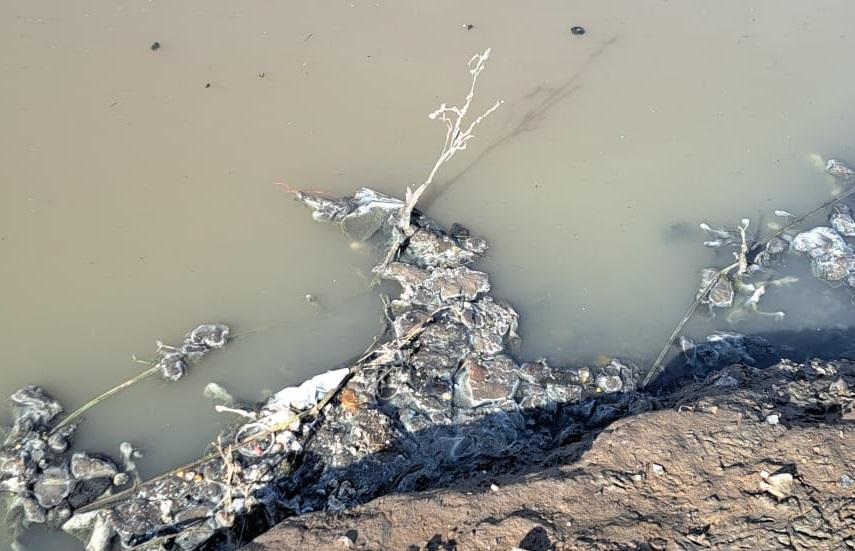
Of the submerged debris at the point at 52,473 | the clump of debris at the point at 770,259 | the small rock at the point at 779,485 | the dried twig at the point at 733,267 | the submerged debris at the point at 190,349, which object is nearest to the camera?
the small rock at the point at 779,485

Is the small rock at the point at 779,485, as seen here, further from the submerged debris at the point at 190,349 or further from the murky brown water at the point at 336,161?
the submerged debris at the point at 190,349

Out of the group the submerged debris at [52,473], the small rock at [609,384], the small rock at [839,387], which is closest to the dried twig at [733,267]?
the small rock at [609,384]

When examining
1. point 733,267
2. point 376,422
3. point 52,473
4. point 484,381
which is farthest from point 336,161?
point 733,267

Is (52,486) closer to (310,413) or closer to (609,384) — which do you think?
(310,413)

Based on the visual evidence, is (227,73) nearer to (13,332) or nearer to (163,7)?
(163,7)

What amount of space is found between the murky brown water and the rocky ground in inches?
48.3

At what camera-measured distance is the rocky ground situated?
2.54 metres

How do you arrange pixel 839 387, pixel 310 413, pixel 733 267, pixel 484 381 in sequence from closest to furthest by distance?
1. pixel 839 387
2. pixel 310 413
3. pixel 484 381
4. pixel 733 267

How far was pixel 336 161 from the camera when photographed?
4.85 meters

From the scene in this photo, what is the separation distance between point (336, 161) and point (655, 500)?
3.20 metres

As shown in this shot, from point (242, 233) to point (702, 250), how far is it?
10.5 feet

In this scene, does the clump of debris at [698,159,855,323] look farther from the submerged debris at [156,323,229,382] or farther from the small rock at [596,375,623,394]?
the submerged debris at [156,323,229,382]

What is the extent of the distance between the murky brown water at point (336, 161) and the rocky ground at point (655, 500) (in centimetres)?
123

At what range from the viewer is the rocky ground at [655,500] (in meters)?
2.54
